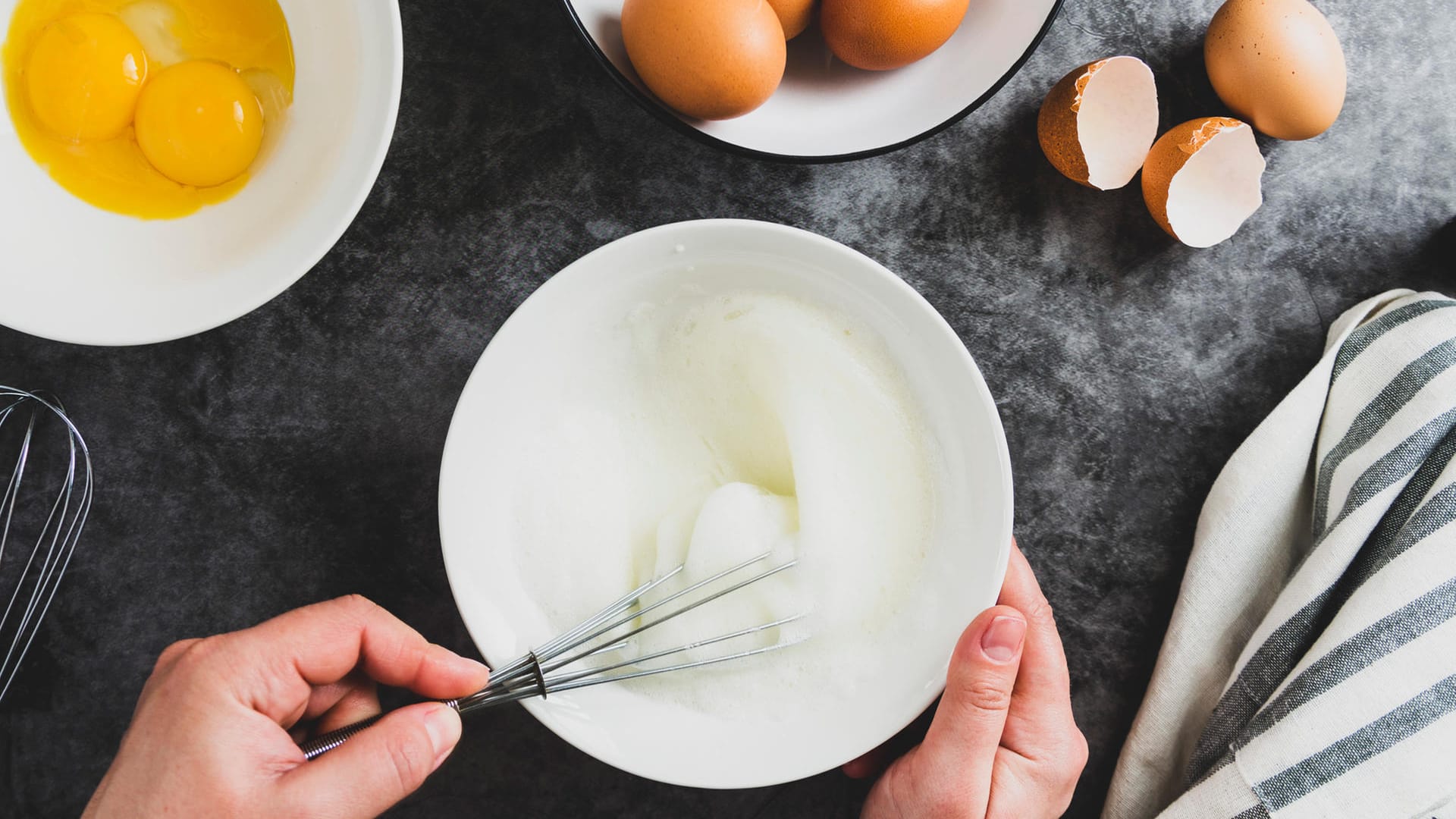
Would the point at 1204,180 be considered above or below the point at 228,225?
below

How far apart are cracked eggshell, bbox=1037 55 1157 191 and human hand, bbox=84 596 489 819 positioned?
0.71 meters

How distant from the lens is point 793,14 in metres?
0.80

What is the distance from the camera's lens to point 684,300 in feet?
2.76

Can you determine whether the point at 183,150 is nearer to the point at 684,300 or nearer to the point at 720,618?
the point at 684,300

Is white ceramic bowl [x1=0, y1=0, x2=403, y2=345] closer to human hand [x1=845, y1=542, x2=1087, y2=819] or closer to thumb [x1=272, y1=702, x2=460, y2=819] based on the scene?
thumb [x1=272, y1=702, x2=460, y2=819]

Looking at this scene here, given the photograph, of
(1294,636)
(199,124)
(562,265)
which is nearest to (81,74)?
(199,124)

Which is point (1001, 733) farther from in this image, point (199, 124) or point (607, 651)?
point (199, 124)

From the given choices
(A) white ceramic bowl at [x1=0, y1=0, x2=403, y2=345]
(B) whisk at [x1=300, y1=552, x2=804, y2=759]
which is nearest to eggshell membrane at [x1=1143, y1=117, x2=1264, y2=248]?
(B) whisk at [x1=300, y1=552, x2=804, y2=759]

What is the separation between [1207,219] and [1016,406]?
264 millimetres

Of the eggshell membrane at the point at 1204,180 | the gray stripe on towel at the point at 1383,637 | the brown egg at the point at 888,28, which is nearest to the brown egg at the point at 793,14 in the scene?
the brown egg at the point at 888,28

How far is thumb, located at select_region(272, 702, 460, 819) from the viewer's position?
2.05 ft

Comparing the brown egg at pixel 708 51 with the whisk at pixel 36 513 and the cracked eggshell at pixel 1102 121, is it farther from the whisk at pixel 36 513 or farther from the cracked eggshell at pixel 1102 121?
the whisk at pixel 36 513

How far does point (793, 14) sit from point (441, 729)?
652 millimetres

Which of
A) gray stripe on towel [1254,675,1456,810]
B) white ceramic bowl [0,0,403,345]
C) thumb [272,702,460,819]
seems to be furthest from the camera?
gray stripe on towel [1254,675,1456,810]
